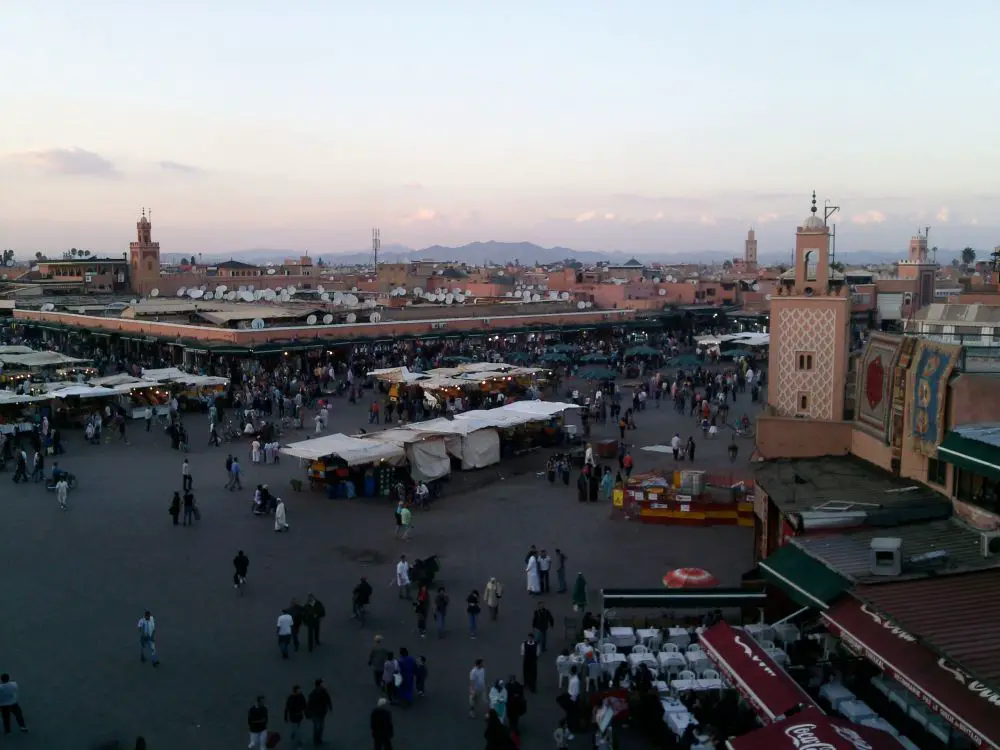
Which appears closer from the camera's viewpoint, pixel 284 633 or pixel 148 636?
pixel 148 636

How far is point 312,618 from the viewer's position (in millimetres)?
11516

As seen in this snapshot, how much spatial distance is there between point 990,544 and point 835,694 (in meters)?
2.34

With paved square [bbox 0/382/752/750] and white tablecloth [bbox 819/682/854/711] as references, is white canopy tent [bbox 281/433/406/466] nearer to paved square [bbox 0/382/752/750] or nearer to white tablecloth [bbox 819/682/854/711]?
paved square [bbox 0/382/752/750]

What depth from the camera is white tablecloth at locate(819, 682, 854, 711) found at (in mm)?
9430

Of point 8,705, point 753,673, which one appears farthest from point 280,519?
point 753,673

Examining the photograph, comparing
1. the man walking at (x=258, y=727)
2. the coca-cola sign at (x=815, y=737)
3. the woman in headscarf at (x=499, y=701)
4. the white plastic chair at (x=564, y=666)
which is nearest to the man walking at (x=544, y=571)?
the white plastic chair at (x=564, y=666)

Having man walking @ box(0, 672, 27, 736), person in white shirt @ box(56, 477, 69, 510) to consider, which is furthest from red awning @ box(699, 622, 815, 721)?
person in white shirt @ box(56, 477, 69, 510)

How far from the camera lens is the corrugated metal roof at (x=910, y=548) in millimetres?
9625

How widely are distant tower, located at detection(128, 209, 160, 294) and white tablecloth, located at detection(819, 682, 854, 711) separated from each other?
6578 centimetres

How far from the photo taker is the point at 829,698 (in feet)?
31.2

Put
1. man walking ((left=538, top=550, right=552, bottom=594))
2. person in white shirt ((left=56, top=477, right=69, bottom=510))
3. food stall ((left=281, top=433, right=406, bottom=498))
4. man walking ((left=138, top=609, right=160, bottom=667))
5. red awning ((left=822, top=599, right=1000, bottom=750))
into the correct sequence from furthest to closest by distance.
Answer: food stall ((left=281, top=433, right=406, bottom=498)) → person in white shirt ((left=56, top=477, right=69, bottom=510)) → man walking ((left=538, top=550, right=552, bottom=594)) → man walking ((left=138, top=609, right=160, bottom=667)) → red awning ((left=822, top=599, right=1000, bottom=750))

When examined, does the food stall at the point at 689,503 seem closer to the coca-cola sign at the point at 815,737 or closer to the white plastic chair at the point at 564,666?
the white plastic chair at the point at 564,666

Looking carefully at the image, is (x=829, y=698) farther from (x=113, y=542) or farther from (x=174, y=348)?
(x=174, y=348)

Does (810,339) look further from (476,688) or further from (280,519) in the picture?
(476,688)
